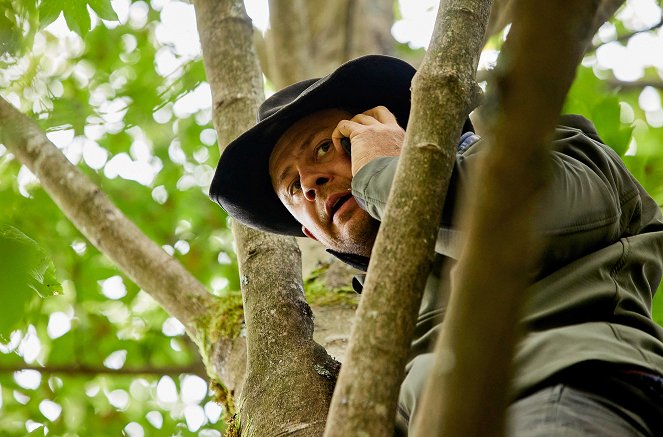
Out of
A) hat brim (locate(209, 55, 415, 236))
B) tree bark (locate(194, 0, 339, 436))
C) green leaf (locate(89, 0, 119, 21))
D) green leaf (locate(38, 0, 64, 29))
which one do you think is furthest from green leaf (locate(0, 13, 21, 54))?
hat brim (locate(209, 55, 415, 236))

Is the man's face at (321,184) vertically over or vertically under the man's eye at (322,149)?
under

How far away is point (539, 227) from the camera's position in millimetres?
929

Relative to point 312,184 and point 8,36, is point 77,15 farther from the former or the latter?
point 312,184

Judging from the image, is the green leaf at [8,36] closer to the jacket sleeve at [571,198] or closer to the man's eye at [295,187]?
the man's eye at [295,187]

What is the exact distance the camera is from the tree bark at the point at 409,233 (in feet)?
2.85

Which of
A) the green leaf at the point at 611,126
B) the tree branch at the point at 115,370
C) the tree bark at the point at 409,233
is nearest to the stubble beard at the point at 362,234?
the tree bark at the point at 409,233

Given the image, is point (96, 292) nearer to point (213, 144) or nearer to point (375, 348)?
point (213, 144)

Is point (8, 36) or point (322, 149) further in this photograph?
point (8, 36)

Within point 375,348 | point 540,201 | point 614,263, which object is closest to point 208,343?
point 614,263

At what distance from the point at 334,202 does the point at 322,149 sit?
155mm

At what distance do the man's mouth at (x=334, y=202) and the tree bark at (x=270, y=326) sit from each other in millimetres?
179

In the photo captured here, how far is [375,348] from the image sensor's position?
90cm

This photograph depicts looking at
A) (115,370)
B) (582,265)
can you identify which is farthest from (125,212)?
(582,265)

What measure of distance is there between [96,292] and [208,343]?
5.73ft
